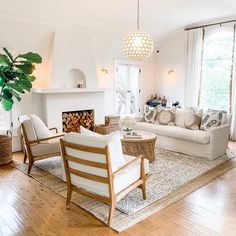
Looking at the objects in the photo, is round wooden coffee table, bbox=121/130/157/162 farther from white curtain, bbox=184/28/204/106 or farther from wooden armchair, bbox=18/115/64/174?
white curtain, bbox=184/28/204/106

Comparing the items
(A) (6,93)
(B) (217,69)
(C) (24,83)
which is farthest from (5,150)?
(B) (217,69)

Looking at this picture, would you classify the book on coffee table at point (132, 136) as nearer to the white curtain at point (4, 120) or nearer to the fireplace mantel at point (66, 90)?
the fireplace mantel at point (66, 90)

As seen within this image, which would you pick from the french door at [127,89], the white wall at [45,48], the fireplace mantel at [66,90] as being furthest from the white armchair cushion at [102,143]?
the french door at [127,89]

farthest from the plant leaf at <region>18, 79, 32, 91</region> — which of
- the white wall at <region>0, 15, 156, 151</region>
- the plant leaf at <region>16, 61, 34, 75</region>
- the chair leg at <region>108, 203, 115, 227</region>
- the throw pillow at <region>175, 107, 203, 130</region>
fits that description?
the throw pillow at <region>175, 107, 203, 130</region>

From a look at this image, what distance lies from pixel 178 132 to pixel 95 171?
278 centimetres

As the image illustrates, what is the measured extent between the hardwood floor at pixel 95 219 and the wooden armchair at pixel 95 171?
0.78 ft

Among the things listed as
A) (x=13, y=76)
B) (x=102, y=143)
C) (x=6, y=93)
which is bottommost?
(x=102, y=143)

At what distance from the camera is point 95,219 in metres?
2.57

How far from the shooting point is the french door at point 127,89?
271 inches

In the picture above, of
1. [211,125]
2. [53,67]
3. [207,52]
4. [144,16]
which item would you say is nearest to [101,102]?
[53,67]

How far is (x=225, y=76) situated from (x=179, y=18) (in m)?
1.95

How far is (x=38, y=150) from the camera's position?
3.92m

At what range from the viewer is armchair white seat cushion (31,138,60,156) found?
3895 millimetres

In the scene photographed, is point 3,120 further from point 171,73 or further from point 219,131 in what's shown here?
point 171,73
